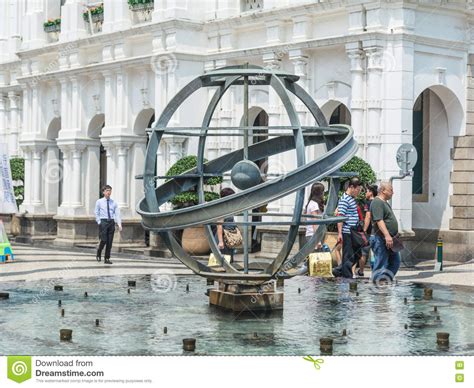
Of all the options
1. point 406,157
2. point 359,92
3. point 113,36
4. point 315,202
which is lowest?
point 315,202

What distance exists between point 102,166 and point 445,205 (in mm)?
12982

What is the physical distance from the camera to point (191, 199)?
2469cm

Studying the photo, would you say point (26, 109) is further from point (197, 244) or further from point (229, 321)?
point (229, 321)

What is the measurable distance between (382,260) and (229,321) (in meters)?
5.08

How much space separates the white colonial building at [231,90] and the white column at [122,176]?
4cm

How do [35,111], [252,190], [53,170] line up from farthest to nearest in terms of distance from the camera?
[53,170], [35,111], [252,190]

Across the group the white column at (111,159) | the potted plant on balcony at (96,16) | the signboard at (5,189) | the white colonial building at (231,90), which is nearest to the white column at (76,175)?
the white colonial building at (231,90)

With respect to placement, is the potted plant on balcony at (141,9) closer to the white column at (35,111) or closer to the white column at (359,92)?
the white column at (35,111)

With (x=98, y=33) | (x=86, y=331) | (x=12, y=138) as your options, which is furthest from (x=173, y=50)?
(x=86, y=331)

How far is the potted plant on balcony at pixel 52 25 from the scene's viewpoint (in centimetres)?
3229

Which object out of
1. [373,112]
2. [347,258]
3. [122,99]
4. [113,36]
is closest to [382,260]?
[347,258]

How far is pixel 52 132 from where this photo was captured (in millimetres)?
33281

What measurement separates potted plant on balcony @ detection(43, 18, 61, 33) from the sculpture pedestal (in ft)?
70.7

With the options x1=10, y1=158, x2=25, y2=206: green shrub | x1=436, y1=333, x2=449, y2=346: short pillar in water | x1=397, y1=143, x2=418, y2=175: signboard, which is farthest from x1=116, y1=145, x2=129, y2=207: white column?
x1=436, y1=333, x2=449, y2=346: short pillar in water
